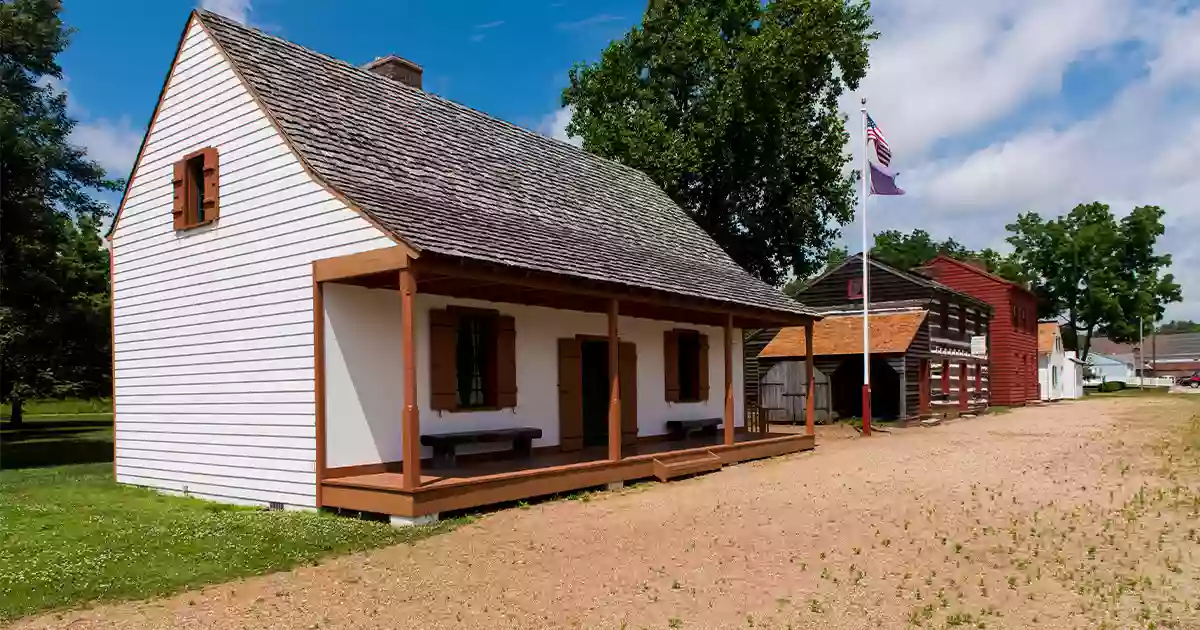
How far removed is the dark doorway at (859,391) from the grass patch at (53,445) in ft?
66.5

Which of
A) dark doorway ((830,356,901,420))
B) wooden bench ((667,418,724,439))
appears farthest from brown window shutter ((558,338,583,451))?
dark doorway ((830,356,901,420))

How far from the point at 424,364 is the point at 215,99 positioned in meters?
4.75

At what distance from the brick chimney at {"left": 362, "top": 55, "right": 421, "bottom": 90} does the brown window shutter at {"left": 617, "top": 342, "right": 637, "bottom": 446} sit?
6.14 m

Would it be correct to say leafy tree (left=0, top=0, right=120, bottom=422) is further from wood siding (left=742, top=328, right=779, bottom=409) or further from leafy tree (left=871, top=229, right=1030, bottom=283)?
leafy tree (left=871, top=229, right=1030, bottom=283)

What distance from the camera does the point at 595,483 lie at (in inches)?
487

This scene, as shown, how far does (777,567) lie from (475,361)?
625cm

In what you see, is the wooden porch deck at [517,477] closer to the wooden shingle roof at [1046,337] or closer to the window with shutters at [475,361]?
the window with shutters at [475,361]

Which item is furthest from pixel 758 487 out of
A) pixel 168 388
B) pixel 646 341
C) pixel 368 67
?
pixel 368 67

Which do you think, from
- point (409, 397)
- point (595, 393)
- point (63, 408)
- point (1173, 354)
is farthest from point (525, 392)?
point (1173, 354)

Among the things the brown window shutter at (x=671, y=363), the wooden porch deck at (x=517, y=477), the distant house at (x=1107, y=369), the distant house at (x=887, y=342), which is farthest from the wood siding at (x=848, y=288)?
the distant house at (x=1107, y=369)

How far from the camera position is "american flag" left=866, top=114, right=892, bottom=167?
2202 cm

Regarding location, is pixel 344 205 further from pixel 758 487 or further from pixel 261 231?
pixel 758 487

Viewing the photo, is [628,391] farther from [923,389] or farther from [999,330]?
[999,330]

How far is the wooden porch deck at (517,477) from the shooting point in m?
9.78
